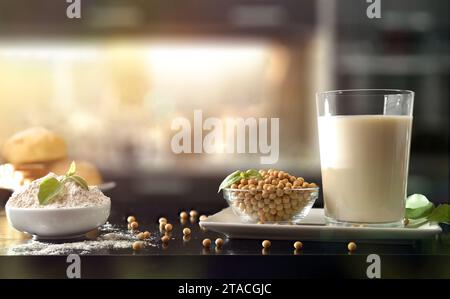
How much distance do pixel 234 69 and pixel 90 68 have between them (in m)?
0.65

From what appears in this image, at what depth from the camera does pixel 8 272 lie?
74 cm

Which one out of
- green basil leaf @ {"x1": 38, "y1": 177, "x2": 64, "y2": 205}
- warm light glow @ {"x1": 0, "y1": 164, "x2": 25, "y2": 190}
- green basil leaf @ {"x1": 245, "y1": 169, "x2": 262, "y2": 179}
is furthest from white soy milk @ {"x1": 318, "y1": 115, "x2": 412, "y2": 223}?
warm light glow @ {"x1": 0, "y1": 164, "x2": 25, "y2": 190}

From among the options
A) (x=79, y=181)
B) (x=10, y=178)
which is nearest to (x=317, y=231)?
(x=79, y=181)

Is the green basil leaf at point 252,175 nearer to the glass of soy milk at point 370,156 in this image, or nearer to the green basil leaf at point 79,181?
the glass of soy milk at point 370,156

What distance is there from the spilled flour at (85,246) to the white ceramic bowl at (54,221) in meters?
0.02

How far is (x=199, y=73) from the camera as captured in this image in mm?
3027

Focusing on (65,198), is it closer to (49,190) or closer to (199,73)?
(49,190)

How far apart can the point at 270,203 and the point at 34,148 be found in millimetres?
603

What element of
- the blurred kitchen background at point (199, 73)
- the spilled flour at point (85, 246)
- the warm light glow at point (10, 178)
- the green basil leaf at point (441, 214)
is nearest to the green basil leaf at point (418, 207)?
the green basil leaf at point (441, 214)

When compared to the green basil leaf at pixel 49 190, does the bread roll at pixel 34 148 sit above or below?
above

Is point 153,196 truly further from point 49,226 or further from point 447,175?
point 49,226

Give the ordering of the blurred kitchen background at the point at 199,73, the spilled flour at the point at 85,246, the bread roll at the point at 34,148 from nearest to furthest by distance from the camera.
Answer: the spilled flour at the point at 85,246 < the bread roll at the point at 34,148 < the blurred kitchen background at the point at 199,73

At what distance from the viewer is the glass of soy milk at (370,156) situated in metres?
0.90

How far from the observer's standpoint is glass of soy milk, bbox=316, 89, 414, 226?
2.94 feet
